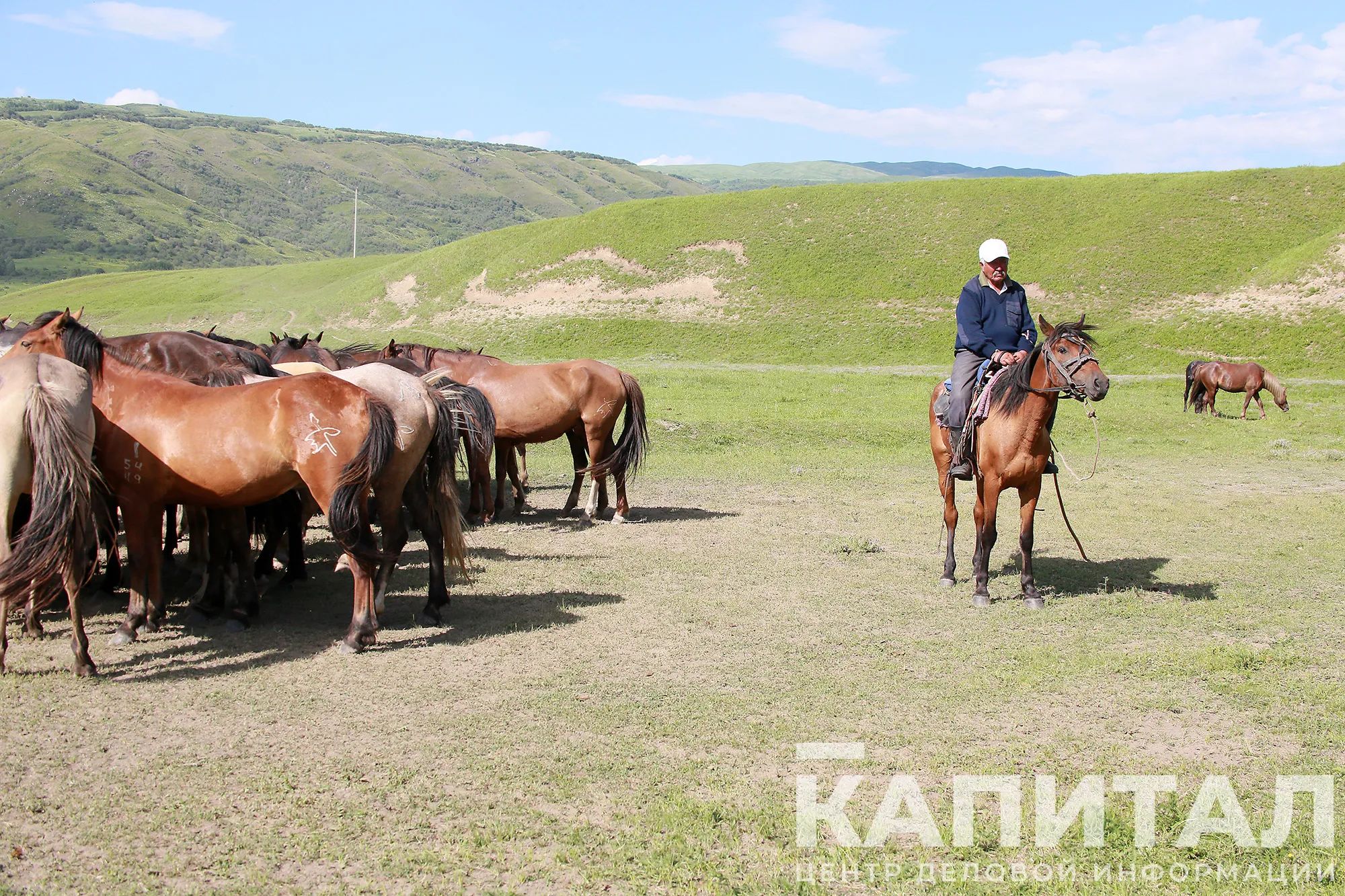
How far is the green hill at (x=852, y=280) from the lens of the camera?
39.8 m

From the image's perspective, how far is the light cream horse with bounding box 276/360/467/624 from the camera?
7668 mm

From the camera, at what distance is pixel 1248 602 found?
8.69m

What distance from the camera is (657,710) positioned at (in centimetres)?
Answer: 609

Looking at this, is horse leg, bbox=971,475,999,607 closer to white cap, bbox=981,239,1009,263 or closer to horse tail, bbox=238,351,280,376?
white cap, bbox=981,239,1009,263

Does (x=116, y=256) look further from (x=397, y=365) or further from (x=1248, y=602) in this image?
(x=1248, y=602)

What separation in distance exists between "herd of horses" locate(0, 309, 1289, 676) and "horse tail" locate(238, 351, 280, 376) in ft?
0.28

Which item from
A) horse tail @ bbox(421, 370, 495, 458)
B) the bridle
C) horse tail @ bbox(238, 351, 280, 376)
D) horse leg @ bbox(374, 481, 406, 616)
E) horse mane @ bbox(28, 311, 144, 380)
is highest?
the bridle

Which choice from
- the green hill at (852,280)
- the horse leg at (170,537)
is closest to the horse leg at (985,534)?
the horse leg at (170,537)

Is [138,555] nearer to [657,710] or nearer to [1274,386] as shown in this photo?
[657,710]

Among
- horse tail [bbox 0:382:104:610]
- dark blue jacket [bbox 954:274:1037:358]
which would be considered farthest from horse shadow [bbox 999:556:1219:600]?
horse tail [bbox 0:382:104:610]

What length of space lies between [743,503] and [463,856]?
996 cm

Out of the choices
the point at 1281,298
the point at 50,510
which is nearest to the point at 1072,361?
the point at 50,510

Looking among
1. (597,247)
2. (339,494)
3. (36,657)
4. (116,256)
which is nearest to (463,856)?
(339,494)

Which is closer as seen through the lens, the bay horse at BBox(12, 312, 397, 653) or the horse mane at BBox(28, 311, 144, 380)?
the bay horse at BBox(12, 312, 397, 653)
